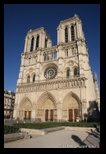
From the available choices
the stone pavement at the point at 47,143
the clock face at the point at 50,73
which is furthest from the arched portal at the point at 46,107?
the stone pavement at the point at 47,143

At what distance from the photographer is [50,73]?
3094 cm

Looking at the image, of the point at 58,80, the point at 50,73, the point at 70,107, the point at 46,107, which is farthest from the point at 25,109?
the point at 70,107

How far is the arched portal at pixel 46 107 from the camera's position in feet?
90.2

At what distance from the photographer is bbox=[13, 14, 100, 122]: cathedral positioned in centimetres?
2523

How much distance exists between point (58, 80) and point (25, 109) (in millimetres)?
10631

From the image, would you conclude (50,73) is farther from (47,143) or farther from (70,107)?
(47,143)

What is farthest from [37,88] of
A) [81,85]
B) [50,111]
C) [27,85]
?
[81,85]

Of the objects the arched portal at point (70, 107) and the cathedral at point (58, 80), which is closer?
the arched portal at point (70, 107)

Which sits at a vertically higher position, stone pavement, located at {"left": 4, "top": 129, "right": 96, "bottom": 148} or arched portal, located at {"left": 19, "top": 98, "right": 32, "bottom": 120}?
stone pavement, located at {"left": 4, "top": 129, "right": 96, "bottom": 148}

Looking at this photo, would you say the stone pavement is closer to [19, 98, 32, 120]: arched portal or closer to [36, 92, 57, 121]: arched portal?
[36, 92, 57, 121]: arched portal

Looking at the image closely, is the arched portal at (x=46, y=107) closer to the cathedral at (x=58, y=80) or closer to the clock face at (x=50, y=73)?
the cathedral at (x=58, y=80)

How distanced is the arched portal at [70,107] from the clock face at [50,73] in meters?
6.76

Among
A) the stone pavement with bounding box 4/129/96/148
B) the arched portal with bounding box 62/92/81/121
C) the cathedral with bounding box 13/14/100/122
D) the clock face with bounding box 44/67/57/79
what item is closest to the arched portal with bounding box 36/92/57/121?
the cathedral with bounding box 13/14/100/122
